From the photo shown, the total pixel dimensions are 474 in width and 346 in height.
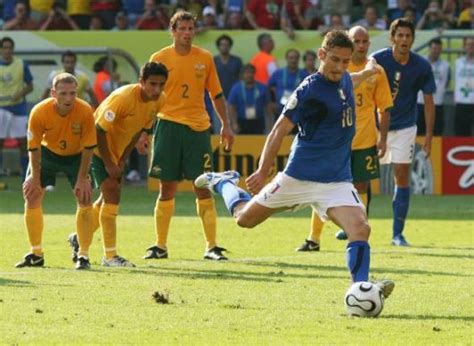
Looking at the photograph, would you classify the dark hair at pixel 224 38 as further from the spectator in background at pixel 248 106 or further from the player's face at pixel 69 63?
the player's face at pixel 69 63

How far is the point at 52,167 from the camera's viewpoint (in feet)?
47.8

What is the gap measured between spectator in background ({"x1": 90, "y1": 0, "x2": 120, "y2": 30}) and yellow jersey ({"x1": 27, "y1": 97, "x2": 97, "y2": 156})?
14.2m

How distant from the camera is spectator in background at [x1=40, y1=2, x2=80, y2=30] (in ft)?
92.4

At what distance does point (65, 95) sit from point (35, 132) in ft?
1.52

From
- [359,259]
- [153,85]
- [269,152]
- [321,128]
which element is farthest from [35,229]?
[359,259]

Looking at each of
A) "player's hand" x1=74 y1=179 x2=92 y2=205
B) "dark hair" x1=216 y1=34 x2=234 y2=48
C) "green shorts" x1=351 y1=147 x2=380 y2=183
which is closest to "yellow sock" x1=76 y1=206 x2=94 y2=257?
"player's hand" x1=74 y1=179 x2=92 y2=205

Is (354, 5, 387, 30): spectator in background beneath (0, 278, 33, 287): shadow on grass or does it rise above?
above

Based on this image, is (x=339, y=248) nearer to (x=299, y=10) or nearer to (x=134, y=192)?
(x=134, y=192)

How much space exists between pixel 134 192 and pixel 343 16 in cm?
544

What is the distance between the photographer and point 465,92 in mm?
25297

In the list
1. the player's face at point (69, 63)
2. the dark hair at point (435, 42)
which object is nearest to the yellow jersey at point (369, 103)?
the dark hair at point (435, 42)

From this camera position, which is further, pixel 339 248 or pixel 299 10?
pixel 299 10

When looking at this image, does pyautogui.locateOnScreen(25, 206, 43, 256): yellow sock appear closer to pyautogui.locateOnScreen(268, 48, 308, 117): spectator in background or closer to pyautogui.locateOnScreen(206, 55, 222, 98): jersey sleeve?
pyautogui.locateOnScreen(206, 55, 222, 98): jersey sleeve

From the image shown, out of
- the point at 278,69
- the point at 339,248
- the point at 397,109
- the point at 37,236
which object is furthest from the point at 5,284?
the point at 278,69
